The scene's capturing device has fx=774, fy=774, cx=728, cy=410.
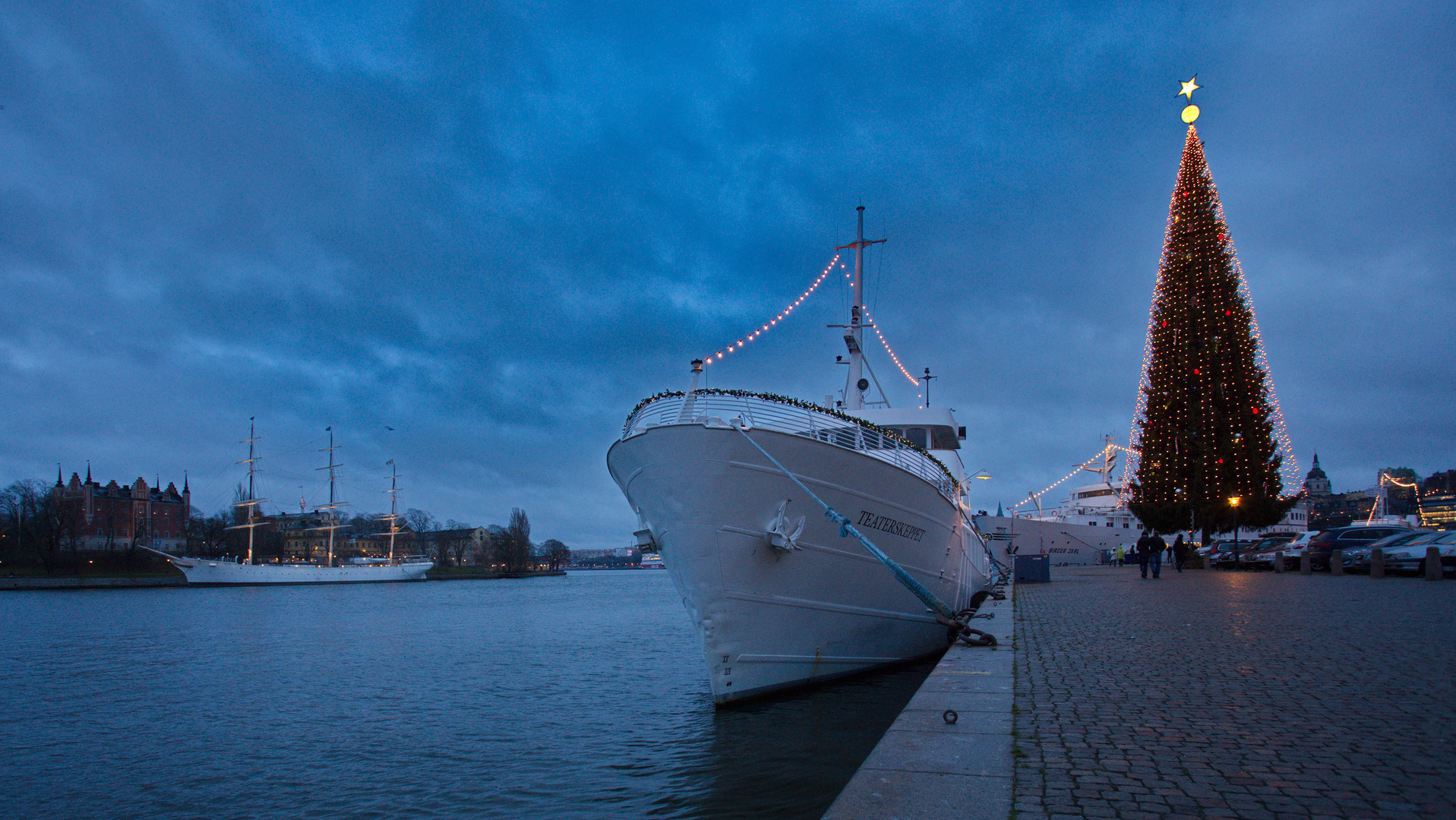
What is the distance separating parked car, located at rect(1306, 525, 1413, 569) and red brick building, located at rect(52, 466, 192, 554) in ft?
373

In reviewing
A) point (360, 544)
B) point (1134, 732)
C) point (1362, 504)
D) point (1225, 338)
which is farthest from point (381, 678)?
point (1362, 504)

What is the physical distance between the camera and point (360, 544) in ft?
439

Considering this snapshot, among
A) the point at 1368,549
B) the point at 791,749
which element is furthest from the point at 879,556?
the point at 1368,549

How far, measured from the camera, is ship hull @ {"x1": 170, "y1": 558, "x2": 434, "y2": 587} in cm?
7462

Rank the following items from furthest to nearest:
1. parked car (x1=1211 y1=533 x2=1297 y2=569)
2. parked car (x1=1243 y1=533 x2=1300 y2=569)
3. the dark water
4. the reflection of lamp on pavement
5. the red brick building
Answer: the red brick building → the reflection of lamp on pavement → parked car (x1=1211 y1=533 x2=1297 y2=569) → parked car (x1=1243 y1=533 x2=1300 y2=569) → the dark water

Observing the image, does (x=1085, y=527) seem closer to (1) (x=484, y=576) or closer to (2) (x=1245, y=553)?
(2) (x=1245, y=553)

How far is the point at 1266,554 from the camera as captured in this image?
89.6 ft

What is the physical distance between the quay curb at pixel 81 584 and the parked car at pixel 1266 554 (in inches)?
3172

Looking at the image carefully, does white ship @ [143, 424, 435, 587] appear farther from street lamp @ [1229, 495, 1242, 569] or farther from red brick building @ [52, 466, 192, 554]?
street lamp @ [1229, 495, 1242, 569]

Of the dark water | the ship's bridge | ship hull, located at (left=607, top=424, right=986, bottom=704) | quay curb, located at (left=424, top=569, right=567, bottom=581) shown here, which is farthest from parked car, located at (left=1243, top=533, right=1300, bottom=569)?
quay curb, located at (left=424, top=569, right=567, bottom=581)

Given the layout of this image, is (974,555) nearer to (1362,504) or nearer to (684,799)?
(684,799)

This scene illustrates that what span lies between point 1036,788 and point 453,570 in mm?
111102

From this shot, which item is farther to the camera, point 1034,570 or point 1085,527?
point 1085,527

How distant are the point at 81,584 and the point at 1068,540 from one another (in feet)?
254
